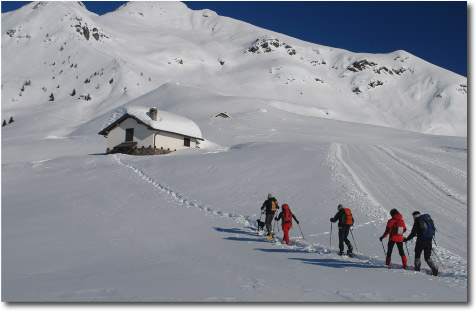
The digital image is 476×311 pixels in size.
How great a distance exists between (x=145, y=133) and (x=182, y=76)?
11624 centimetres

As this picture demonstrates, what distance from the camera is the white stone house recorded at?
3747 centimetres

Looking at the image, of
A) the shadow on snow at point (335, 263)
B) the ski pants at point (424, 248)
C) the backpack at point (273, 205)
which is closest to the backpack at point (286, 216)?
the backpack at point (273, 205)

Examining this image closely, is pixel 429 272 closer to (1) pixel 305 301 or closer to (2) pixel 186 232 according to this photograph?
(1) pixel 305 301

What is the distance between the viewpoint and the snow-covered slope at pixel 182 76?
377 feet

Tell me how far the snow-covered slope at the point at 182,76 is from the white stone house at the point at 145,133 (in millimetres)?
57647

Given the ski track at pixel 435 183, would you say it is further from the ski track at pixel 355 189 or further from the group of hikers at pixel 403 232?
the group of hikers at pixel 403 232

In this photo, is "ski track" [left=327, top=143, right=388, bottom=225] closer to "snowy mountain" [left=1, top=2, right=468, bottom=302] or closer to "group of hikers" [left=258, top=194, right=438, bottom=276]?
"snowy mountain" [left=1, top=2, right=468, bottom=302]

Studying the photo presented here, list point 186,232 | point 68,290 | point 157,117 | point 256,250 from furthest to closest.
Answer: point 157,117, point 186,232, point 256,250, point 68,290

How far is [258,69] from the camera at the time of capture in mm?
168250

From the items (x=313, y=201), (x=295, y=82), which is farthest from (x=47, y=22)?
(x=313, y=201)

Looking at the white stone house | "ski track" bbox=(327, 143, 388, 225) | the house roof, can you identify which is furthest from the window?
"ski track" bbox=(327, 143, 388, 225)

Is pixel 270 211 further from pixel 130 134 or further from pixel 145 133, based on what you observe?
pixel 130 134

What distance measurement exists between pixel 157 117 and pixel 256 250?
3031 centimetres

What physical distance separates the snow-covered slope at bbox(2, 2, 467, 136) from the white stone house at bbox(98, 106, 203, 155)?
5765cm
